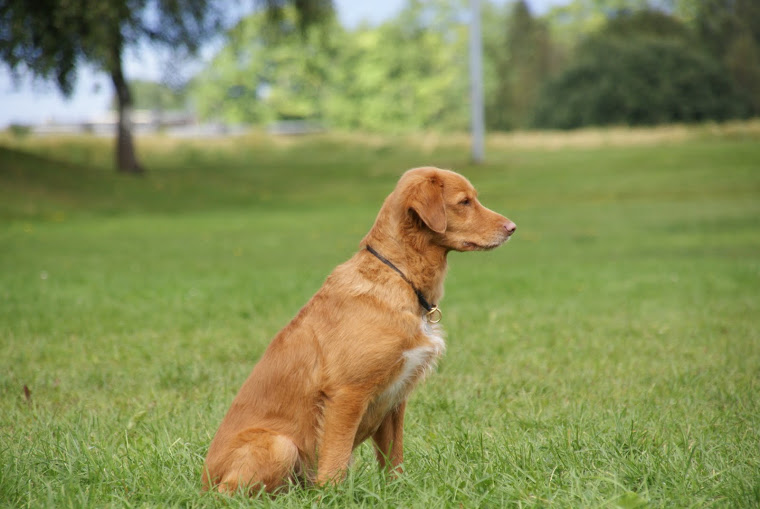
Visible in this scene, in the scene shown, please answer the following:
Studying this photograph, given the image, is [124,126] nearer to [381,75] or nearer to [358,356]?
[358,356]

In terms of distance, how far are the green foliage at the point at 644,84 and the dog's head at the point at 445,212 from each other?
52108mm

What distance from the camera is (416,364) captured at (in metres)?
3.54

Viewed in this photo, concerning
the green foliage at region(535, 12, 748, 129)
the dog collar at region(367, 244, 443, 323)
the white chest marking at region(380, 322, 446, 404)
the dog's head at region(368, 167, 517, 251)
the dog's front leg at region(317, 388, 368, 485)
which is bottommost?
the dog's front leg at region(317, 388, 368, 485)

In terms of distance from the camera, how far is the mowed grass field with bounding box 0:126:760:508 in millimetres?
3592

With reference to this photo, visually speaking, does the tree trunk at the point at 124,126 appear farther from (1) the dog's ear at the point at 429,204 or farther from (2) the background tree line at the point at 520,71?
(1) the dog's ear at the point at 429,204

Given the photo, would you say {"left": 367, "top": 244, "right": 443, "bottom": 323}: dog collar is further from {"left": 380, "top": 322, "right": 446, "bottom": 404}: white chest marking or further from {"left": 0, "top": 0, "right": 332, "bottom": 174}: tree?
{"left": 0, "top": 0, "right": 332, "bottom": 174}: tree

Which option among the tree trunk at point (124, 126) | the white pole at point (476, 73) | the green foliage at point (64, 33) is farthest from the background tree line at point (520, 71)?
the green foliage at point (64, 33)

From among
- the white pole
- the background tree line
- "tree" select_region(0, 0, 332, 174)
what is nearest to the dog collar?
"tree" select_region(0, 0, 332, 174)

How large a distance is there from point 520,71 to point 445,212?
65.4m

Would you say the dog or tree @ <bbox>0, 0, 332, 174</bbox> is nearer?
the dog

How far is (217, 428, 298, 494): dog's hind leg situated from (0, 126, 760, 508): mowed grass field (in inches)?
3.2

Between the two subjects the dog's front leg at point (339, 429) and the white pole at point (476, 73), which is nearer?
the dog's front leg at point (339, 429)

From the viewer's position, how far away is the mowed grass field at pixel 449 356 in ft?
11.8

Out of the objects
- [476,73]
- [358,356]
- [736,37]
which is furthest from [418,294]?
[736,37]
